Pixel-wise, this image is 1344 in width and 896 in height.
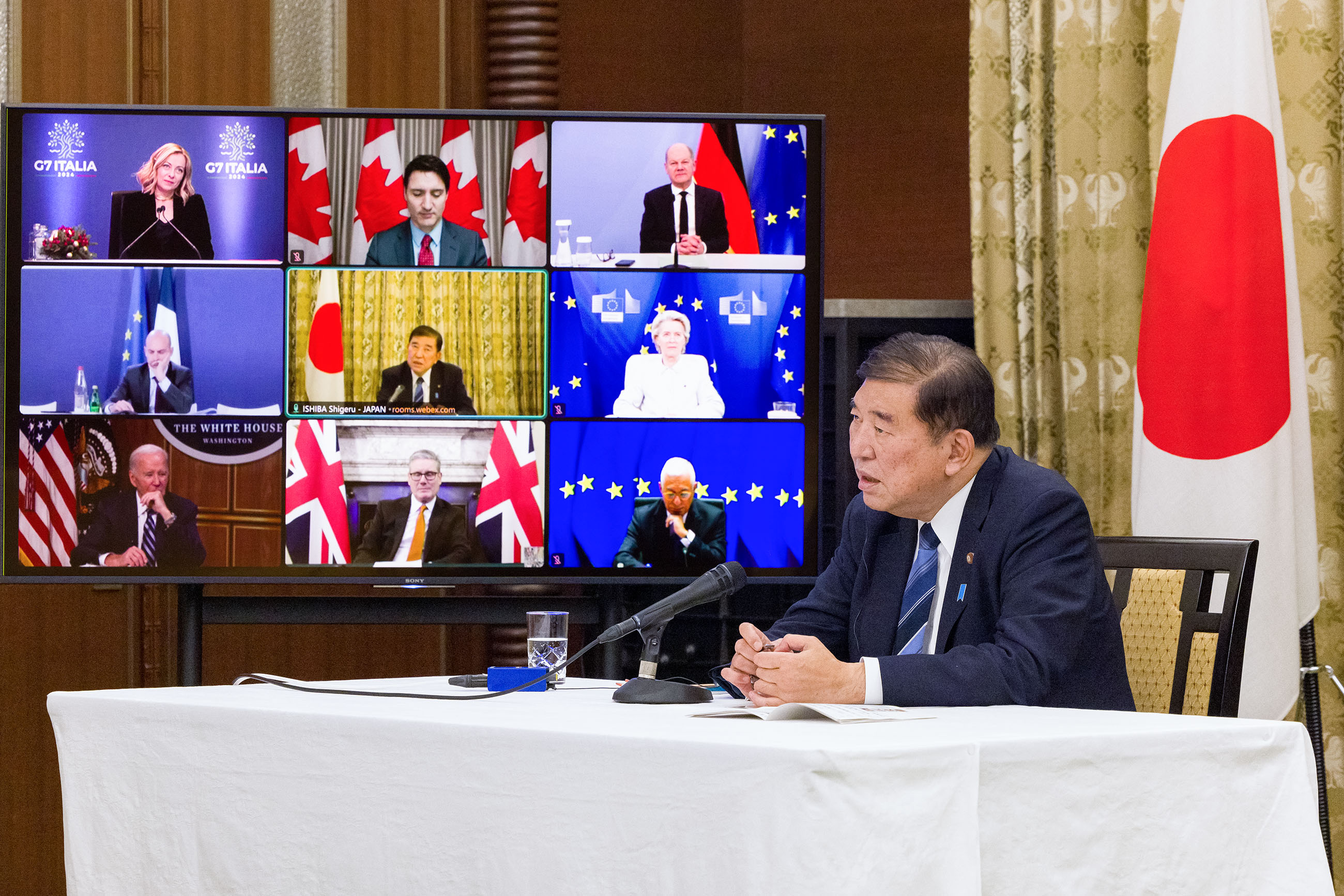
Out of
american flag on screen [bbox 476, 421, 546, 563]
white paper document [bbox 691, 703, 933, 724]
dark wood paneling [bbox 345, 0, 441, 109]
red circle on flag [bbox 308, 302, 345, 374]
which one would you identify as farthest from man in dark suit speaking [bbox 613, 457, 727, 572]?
dark wood paneling [bbox 345, 0, 441, 109]

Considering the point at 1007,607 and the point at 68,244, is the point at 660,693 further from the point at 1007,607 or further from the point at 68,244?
the point at 68,244

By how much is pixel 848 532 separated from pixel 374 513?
4.47ft

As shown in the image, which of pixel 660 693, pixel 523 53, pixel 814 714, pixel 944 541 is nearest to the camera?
pixel 814 714

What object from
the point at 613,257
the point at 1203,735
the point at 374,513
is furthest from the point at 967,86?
the point at 1203,735

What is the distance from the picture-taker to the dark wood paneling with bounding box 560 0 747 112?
16.8ft

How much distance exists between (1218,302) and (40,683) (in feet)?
10.4

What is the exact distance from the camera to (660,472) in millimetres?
3309

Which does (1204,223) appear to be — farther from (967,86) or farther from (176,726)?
(176,726)

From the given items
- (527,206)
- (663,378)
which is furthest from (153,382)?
(663,378)

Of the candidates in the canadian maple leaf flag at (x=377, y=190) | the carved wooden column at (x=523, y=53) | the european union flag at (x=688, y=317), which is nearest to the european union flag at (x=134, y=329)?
the canadian maple leaf flag at (x=377, y=190)

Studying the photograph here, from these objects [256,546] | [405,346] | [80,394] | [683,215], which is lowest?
[256,546]

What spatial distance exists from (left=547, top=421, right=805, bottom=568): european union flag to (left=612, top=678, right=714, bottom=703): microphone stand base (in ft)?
4.68

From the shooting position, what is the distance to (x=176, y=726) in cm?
179

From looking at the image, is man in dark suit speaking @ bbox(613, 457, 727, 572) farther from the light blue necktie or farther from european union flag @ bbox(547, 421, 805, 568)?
the light blue necktie
